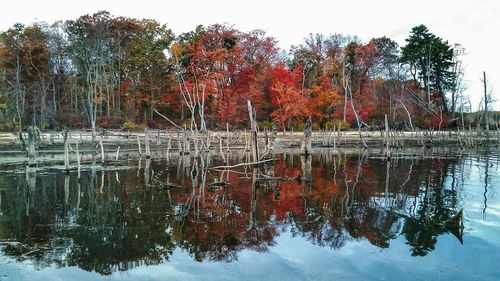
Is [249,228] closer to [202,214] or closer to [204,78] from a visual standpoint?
[202,214]

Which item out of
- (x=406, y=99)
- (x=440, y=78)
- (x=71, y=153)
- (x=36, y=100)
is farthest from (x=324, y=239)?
(x=440, y=78)

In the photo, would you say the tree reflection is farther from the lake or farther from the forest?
the forest

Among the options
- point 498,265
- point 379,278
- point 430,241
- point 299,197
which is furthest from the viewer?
point 299,197

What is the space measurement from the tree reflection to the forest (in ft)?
95.1

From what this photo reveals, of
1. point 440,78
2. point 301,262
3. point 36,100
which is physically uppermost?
point 440,78

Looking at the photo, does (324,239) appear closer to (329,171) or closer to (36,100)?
(329,171)

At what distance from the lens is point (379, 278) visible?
865cm

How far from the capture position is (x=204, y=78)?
51156 millimetres

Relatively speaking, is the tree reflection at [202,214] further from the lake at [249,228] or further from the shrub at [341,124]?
the shrub at [341,124]

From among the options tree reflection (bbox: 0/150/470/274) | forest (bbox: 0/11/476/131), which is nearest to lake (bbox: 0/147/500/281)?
tree reflection (bbox: 0/150/470/274)

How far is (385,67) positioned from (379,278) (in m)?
61.1

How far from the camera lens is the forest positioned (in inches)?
2037

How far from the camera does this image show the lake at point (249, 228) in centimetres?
917

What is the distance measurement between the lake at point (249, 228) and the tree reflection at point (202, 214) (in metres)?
0.05
